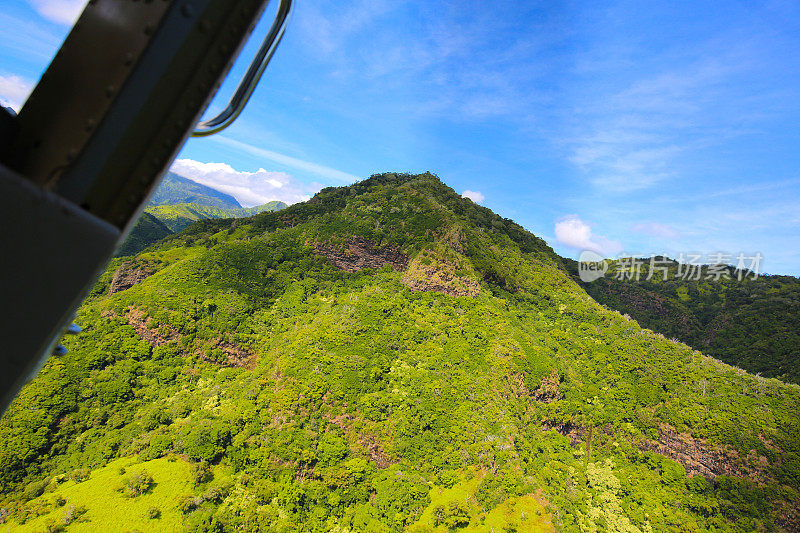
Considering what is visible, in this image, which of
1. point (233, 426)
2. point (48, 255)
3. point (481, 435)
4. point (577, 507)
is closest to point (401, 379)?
point (481, 435)

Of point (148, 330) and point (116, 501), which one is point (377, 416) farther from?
point (148, 330)

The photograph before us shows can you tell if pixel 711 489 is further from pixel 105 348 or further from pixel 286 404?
pixel 105 348

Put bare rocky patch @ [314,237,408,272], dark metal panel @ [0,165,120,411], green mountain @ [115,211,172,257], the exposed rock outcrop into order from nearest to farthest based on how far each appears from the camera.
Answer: dark metal panel @ [0,165,120,411], the exposed rock outcrop, bare rocky patch @ [314,237,408,272], green mountain @ [115,211,172,257]

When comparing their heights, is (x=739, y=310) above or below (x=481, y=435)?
above

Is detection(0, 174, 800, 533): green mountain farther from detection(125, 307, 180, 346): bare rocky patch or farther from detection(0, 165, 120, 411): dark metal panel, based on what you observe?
detection(0, 165, 120, 411): dark metal panel

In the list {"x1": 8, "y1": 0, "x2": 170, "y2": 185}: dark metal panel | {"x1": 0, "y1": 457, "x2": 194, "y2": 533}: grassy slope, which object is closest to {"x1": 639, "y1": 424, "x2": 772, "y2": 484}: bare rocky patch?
{"x1": 0, "y1": 457, "x2": 194, "y2": 533}: grassy slope

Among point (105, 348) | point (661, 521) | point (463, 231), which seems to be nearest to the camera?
point (661, 521)
